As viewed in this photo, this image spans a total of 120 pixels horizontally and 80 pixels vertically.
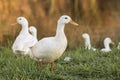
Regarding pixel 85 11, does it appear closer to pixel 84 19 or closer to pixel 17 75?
pixel 84 19

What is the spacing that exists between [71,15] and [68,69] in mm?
5299

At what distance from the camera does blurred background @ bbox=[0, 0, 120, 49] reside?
13156mm

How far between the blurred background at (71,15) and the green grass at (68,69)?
3.58 m

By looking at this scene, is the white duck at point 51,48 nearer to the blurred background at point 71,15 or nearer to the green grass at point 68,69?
the green grass at point 68,69

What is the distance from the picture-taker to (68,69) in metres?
8.48

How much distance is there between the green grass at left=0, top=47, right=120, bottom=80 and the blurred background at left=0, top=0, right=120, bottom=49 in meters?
3.58

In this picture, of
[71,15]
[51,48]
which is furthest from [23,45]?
[71,15]

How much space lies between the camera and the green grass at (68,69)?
313 inches

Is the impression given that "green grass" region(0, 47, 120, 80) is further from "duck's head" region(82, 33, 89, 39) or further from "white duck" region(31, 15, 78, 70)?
"duck's head" region(82, 33, 89, 39)

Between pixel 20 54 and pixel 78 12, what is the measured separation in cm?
423

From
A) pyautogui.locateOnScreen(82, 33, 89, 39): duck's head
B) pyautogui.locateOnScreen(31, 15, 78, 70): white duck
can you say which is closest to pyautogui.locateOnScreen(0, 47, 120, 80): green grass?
pyautogui.locateOnScreen(31, 15, 78, 70): white duck

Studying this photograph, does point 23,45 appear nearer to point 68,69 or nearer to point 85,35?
point 68,69

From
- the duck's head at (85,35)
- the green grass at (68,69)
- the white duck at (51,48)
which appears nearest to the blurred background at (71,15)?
the duck's head at (85,35)

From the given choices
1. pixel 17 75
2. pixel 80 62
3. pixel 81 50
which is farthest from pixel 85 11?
pixel 17 75
